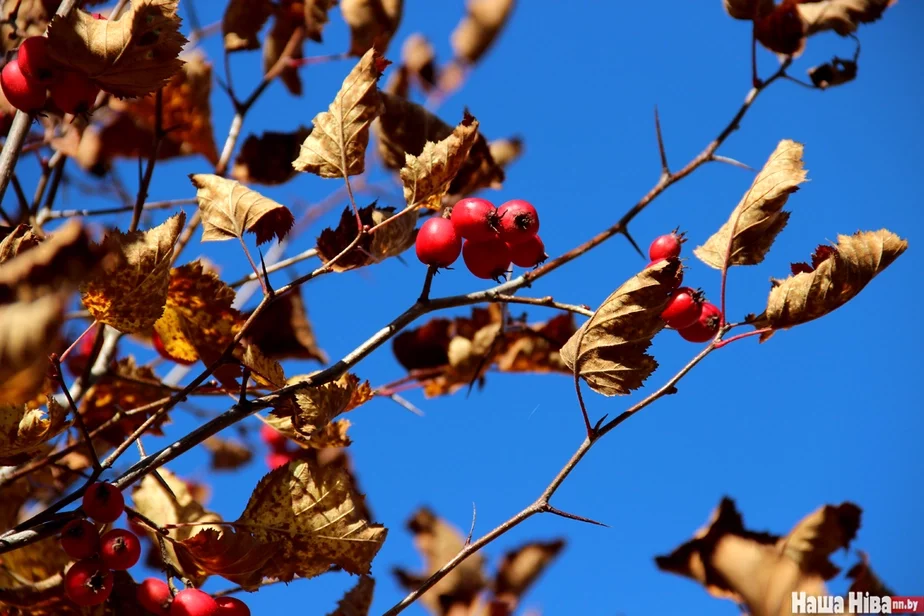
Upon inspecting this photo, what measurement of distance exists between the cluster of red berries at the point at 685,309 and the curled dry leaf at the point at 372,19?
1367mm

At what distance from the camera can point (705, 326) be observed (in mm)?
2021

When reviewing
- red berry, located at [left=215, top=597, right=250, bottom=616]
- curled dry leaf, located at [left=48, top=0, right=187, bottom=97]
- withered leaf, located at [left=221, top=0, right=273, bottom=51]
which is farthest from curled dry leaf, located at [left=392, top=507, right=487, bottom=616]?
withered leaf, located at [left=221, top=0, right=273, bottom=51]

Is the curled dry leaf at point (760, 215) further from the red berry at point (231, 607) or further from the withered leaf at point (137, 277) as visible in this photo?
the red berry at point (231, 607)

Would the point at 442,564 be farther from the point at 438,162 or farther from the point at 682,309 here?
the point at 438,162

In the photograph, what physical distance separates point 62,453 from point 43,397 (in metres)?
0.13

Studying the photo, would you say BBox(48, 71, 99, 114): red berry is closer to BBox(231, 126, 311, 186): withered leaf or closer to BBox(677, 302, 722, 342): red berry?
BBox(231, 126, 311, 186): withered leaf

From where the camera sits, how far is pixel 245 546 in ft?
5.99

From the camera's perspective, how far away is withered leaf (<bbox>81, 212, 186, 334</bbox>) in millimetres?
1697

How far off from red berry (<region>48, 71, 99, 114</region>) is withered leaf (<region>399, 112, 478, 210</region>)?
0.74 metres

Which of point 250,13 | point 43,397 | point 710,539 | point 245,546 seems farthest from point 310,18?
point 710,539

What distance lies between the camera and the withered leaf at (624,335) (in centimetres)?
165

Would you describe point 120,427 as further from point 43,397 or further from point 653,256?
point 653,256

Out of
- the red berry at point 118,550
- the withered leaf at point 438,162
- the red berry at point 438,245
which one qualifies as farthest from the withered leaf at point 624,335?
the red berry at point 118,550

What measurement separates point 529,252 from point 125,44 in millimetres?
941
